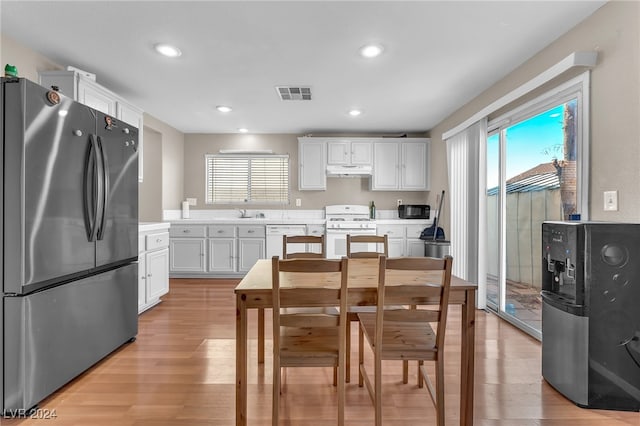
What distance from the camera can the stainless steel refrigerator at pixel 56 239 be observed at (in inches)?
70.5

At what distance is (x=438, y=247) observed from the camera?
4809 mm

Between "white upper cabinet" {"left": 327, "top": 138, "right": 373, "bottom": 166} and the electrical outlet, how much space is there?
372 cm

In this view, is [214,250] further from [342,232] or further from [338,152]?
[338,152]

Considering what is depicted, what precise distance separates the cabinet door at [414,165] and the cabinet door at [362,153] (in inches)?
21.7

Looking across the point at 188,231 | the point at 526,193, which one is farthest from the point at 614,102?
the point at 188,231

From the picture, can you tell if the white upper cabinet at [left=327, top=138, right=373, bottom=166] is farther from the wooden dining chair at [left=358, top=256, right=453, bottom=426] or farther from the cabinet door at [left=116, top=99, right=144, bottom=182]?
the wooden dining chair at [left=358, top=256, right=453, bottom=426]

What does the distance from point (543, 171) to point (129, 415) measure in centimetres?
364

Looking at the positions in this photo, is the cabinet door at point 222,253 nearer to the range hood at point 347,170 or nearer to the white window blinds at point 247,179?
the white window blinds at point 247,179

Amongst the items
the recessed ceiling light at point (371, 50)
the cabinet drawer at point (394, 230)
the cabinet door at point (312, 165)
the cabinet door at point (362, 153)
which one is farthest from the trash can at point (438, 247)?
the recessed ceiling light at point (371, 50)

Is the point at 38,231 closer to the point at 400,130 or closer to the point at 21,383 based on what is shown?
the point at 21,383

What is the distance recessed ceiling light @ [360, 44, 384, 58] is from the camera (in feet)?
8.86

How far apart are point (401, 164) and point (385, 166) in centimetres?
28

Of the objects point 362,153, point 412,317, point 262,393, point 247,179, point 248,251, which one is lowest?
point 262,393

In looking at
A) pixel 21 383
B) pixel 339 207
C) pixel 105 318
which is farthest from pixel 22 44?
pixel 339 207
